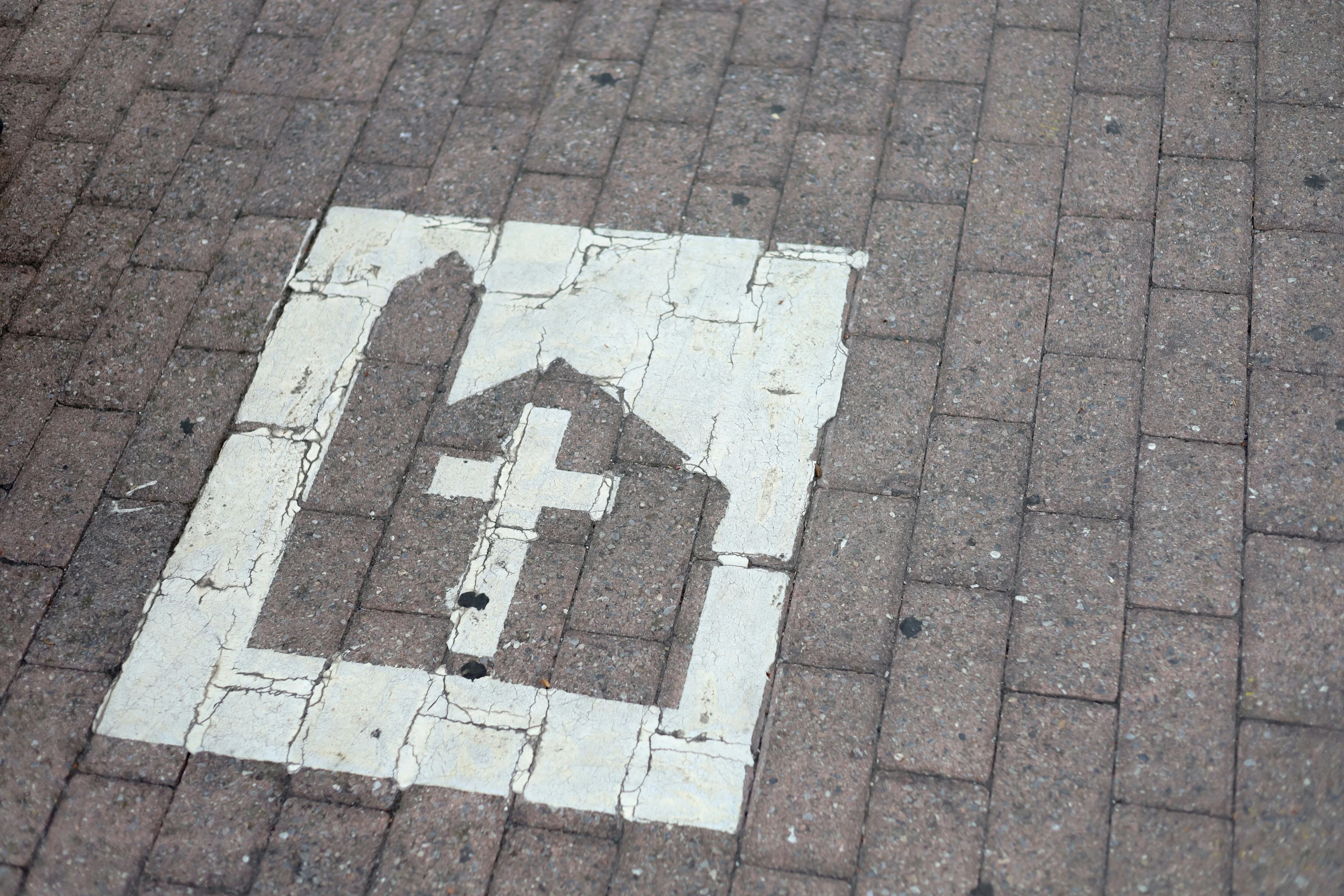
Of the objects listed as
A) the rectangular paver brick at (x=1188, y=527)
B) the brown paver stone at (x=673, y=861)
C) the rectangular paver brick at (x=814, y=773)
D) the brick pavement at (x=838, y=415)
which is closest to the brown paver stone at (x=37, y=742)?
the brick pavement at (x=838, y=415)

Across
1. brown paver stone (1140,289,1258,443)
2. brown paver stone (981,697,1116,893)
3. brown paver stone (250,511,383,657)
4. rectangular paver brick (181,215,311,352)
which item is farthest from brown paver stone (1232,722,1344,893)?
rectangular paver brick (181,215,311,352)

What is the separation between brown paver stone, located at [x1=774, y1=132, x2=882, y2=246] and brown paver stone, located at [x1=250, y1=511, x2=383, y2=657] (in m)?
1.87

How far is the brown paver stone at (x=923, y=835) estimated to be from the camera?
119 inches

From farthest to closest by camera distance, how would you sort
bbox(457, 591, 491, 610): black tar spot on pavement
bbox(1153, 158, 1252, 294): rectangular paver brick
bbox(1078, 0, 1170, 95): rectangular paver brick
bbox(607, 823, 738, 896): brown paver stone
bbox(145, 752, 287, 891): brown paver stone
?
1. bbox(1078, 0, 1170, 95): rectangular paver brick
2. bbox(1153, 158, 1252, 294): rectangular paver brick
3. bbox(457, 591, 491, 610): black tar spot on pavement
4. bbox(145, 752, 287, 891): brown paver stone
5. bbox(607, 823, 738, 896): brown paver stone

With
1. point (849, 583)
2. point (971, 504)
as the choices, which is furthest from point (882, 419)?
point (849, 583)

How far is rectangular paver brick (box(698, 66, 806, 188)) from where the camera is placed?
432cm

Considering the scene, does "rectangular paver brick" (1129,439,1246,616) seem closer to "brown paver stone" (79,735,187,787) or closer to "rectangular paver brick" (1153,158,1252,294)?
"rectangular paver brick" (1153,158,1252,294)

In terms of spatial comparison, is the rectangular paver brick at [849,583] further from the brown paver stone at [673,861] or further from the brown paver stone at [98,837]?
the brown paver stone at [98,837]

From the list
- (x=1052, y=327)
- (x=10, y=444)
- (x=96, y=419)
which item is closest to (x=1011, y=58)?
(x=1052, y=327)

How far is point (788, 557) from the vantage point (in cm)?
352

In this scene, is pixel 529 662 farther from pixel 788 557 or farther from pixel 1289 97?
pixel 1289 97

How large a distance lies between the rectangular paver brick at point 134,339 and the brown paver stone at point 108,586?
17.9 inches

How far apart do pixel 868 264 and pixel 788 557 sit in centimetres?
120

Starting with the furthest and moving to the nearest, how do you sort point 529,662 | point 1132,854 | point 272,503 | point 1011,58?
point 1011,58
point 272,503
point 529,662
point 1132,854
